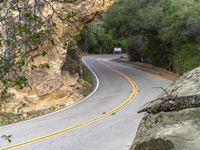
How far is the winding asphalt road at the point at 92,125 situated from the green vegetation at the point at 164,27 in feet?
18.1

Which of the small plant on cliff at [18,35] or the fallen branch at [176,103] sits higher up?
the small plant on cliff at [18,35]

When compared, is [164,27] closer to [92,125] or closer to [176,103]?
[92,125]

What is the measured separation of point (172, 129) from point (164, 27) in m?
35.3

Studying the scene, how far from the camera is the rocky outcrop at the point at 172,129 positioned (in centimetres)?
447

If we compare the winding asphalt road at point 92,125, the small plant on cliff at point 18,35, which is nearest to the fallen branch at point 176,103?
the small plant on cliff at point 18,35

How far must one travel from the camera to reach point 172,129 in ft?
15.2

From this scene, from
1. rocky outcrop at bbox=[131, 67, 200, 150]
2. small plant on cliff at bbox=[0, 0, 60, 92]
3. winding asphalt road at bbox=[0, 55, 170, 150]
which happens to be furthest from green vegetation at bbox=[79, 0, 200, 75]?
small plant on cliff at bbox=[0, 0, 60, 92]

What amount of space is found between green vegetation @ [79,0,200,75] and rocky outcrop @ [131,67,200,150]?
30.6 metres

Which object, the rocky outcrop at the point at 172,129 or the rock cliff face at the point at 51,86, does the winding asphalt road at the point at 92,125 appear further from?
the rocky outcrop at the point at 172,129

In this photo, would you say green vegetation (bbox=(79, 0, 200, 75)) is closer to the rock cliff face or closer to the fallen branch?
the rock cliff face

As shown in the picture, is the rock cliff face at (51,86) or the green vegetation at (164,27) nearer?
the rock cliff face at (51,86)

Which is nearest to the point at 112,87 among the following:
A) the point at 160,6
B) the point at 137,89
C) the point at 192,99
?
the point at 137,89

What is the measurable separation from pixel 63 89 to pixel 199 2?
13648 mm

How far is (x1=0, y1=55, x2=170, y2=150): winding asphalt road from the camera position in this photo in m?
15.9
